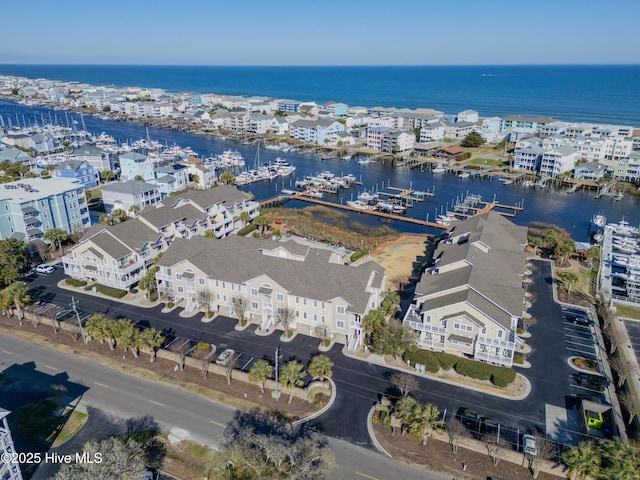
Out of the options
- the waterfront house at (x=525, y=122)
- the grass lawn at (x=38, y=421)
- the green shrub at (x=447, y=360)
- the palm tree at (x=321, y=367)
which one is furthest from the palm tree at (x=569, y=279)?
the waterfront house at (x=525, y=122)

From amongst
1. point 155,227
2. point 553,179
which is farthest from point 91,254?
point 553,179

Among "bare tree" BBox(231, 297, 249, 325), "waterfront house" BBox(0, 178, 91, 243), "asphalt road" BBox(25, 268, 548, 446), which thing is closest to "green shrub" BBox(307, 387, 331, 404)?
"asphalt road" BBox(25, 268, 548, 446)

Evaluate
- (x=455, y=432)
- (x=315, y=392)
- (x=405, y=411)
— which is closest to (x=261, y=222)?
(x=315, y=392)

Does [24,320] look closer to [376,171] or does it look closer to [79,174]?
[79,174]

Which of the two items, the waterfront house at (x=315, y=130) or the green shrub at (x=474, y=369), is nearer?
the green shrub at (x=474, y=369)

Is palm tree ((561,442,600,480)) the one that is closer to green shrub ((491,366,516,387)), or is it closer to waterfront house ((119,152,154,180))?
green shrub ((491,366,516,387))

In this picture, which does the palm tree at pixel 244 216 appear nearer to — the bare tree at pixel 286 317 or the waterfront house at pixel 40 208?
the waterfront house at pixel 40 208

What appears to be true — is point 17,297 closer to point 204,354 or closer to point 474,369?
point 204,354
